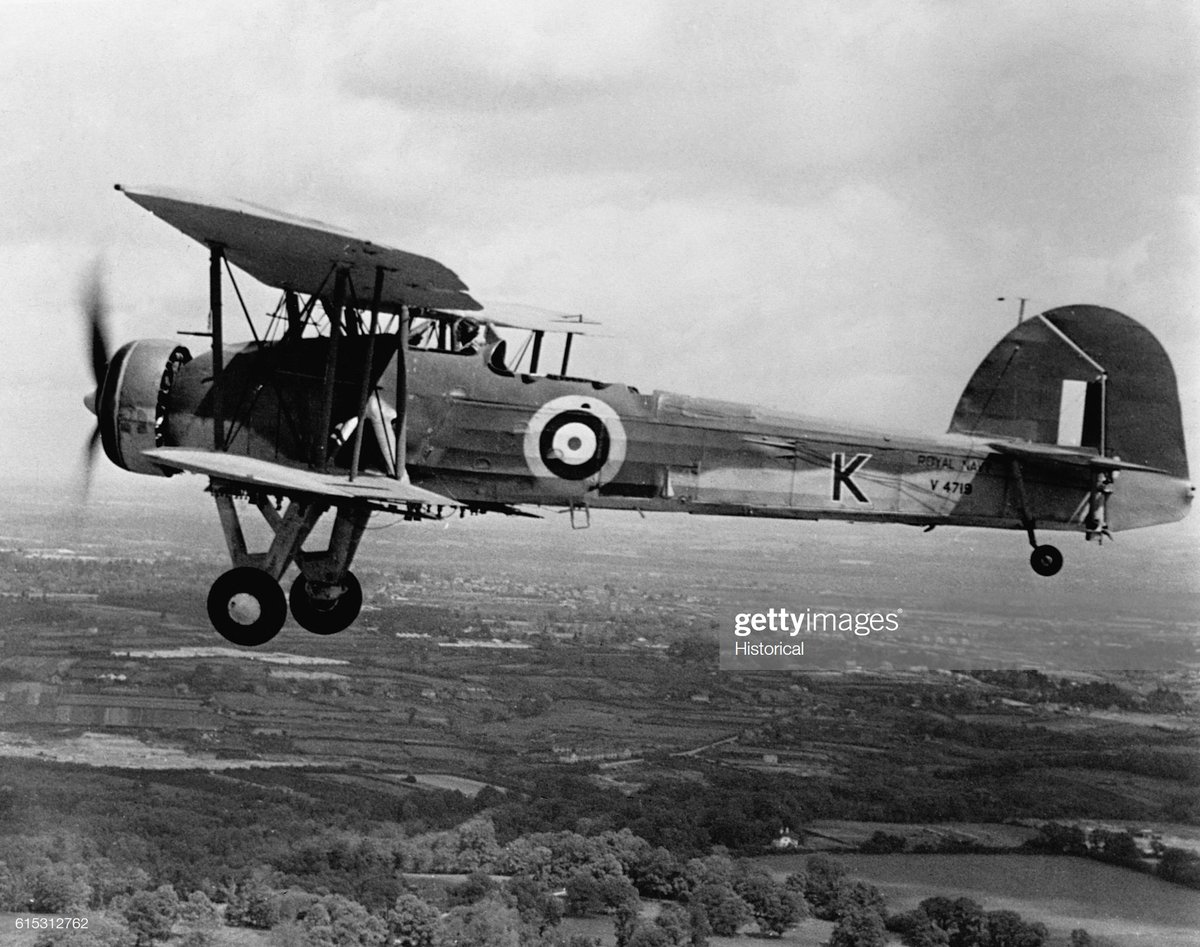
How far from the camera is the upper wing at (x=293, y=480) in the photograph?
8.42m

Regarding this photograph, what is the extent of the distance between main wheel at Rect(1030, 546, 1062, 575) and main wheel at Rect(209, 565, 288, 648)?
5.69 metres

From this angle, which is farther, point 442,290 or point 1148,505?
point 1148,505

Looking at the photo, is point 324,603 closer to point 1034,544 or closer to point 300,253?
point 300,253

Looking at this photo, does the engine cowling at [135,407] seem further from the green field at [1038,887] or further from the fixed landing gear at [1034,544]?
the green field at [1038,887]

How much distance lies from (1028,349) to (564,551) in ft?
69.3

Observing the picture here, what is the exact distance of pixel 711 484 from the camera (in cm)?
995

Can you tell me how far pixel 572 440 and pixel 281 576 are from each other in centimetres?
233

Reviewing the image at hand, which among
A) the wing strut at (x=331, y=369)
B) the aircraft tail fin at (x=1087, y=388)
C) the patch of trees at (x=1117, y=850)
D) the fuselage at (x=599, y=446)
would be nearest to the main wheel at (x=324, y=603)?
the fuselage at (x=599, y=446)

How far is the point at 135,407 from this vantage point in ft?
31.5

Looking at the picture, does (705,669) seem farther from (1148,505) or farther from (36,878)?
(1148,505)

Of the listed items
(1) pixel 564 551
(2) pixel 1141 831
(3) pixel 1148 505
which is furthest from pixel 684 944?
(3) pixel 1148 505

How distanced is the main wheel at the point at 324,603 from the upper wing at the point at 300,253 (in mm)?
2216

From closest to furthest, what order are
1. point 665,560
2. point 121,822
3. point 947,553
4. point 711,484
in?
1. point 711,484
2. point 947,553
3. point 665,560
4. point 121,822

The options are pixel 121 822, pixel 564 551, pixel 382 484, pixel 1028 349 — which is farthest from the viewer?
pixel 564 551
